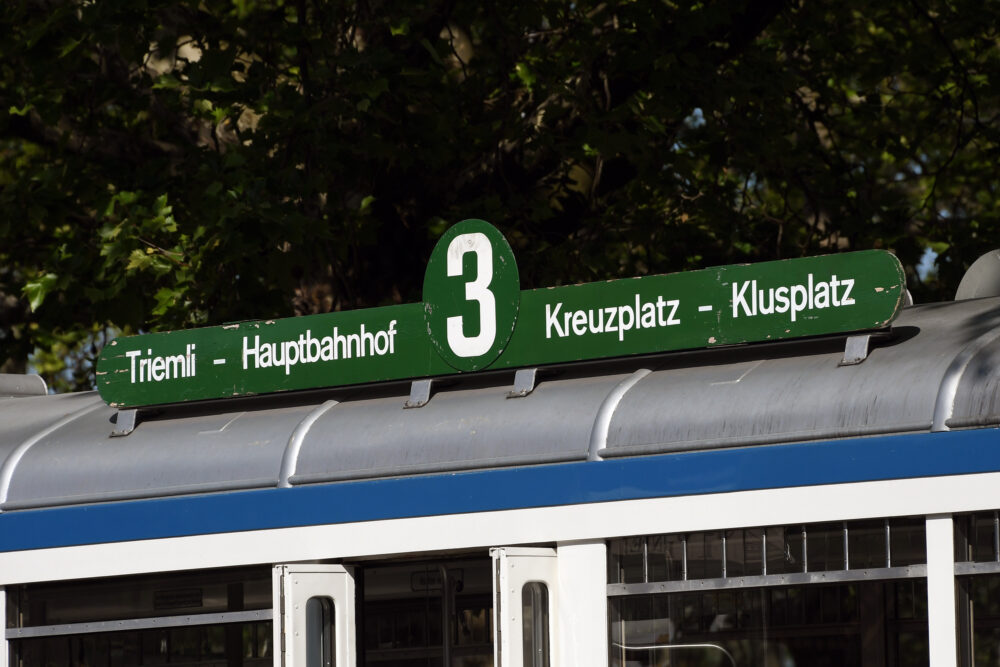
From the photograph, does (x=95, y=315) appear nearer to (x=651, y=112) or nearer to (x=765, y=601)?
(x=651, y=112)

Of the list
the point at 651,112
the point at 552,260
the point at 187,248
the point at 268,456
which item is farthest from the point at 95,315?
the point at 268,456

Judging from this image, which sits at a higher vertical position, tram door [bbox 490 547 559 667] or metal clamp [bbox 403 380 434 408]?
metal clamp [bbox 403 380 434 408]

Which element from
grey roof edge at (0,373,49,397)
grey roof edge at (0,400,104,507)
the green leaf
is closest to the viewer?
grey roof edge at (0,400,104,507)

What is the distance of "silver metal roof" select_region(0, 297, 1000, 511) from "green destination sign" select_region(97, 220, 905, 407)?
96mm

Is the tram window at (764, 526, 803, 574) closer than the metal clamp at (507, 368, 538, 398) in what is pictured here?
Yes

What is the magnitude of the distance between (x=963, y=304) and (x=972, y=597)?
1.37 m

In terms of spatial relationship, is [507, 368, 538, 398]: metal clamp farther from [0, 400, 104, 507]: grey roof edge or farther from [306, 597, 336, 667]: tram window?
[0, 400, 104, 507]: grey roof edge

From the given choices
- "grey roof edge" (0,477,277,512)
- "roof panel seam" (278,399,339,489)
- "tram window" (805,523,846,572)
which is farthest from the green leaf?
"tram window" (805,523,846,572)

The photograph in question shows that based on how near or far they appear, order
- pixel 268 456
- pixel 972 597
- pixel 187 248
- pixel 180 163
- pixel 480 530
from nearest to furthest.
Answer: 1. pixel 972 597
2. pixel 480 530
3. pixel 268 456
4. pixel 187 248
5. pixel 180 163

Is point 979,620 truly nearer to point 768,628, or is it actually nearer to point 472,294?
point 768,628

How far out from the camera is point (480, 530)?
5.94 metres

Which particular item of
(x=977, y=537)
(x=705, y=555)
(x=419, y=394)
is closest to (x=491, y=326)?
(x=419, y=394)

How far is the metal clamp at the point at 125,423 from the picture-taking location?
22.9ft

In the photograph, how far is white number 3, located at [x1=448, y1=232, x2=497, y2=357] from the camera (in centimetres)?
637
